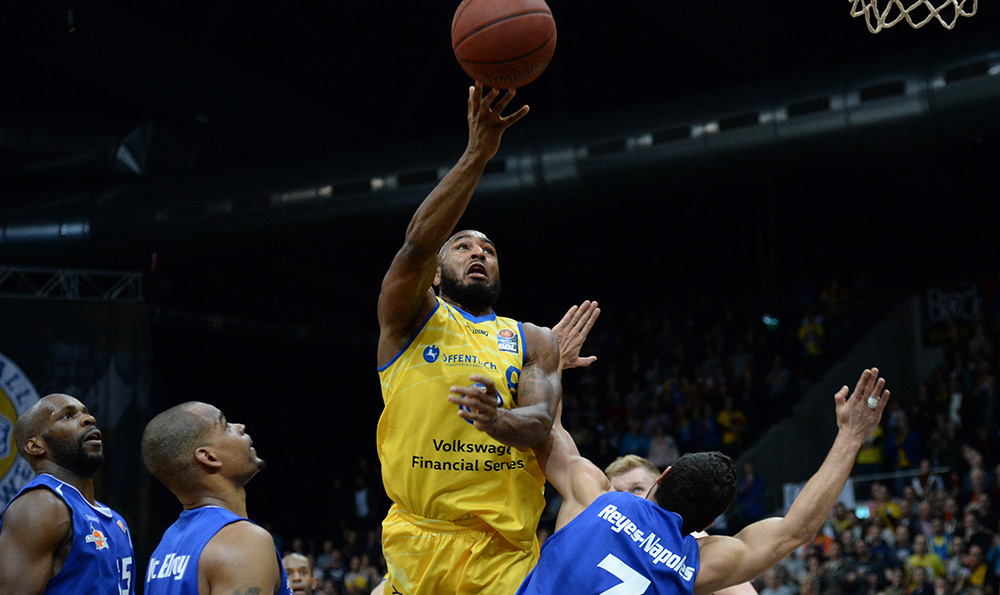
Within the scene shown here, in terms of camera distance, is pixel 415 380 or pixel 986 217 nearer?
pixel 415 380

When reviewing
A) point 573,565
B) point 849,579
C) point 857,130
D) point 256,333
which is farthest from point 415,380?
point 256,333

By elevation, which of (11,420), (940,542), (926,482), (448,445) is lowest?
(940,542)

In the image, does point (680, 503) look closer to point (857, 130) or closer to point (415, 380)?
point (415, 380)

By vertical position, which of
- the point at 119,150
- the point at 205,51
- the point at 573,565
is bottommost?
the point at 573,565

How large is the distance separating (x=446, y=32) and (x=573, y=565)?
44.3 ft

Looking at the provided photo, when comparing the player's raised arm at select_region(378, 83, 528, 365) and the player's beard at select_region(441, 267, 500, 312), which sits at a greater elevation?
the player's raised arm at select_region(378, 83, 528, 365)

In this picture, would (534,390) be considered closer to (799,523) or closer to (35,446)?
(799,523)

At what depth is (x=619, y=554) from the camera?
3.60 m

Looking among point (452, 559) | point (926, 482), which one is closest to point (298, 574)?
point (452, 559)

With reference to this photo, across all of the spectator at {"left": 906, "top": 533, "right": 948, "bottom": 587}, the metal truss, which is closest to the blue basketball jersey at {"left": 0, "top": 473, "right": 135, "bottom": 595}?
the spectator at {"left": 906, "top": 533, "right": 948, "bottom": 587}

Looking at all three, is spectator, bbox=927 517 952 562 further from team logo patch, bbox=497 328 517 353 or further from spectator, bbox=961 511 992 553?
team logo patch, bbox=497 328 517 353

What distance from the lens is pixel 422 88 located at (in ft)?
56.1

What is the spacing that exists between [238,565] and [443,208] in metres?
1.38

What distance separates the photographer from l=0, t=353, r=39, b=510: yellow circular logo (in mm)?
12547
